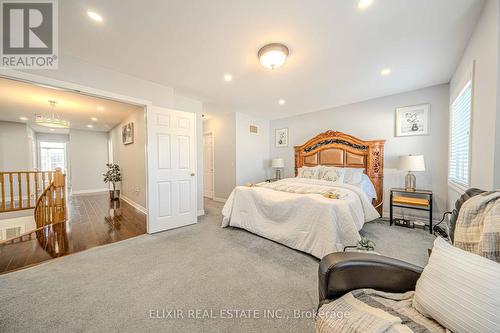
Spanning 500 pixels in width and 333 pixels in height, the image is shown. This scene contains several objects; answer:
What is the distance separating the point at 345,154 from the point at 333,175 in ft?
2.80

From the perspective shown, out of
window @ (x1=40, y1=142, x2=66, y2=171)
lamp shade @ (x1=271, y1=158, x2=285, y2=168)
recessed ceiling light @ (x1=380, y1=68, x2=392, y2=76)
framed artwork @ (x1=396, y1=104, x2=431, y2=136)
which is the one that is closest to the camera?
recessed ceiling light @ (x1=380, y1=68, x2=392, y2=76)

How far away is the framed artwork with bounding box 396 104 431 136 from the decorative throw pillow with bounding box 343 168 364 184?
107cm

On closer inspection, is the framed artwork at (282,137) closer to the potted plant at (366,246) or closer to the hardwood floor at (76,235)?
the potted plant at (366,246)

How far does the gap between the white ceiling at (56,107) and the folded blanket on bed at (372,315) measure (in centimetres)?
440

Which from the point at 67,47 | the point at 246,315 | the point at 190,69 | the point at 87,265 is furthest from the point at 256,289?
the point at 67,47

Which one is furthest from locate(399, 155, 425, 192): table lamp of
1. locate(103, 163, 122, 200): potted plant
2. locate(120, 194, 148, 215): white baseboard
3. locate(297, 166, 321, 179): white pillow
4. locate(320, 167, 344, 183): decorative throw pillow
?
locate(103, 163, 122, 200): potted plant

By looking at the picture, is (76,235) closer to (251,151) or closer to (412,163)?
(251,151)

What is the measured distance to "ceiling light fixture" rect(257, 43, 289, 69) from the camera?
2.04m

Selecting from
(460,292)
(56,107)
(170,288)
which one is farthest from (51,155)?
(460,292)

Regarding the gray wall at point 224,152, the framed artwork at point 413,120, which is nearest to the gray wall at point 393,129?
the framed artwork at point 413,120

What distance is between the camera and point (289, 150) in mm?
5309

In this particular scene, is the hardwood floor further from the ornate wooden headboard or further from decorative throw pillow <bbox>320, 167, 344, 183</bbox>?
the ornate wooden headboard

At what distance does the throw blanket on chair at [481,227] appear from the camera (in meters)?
0.82

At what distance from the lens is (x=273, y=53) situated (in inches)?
81.0
